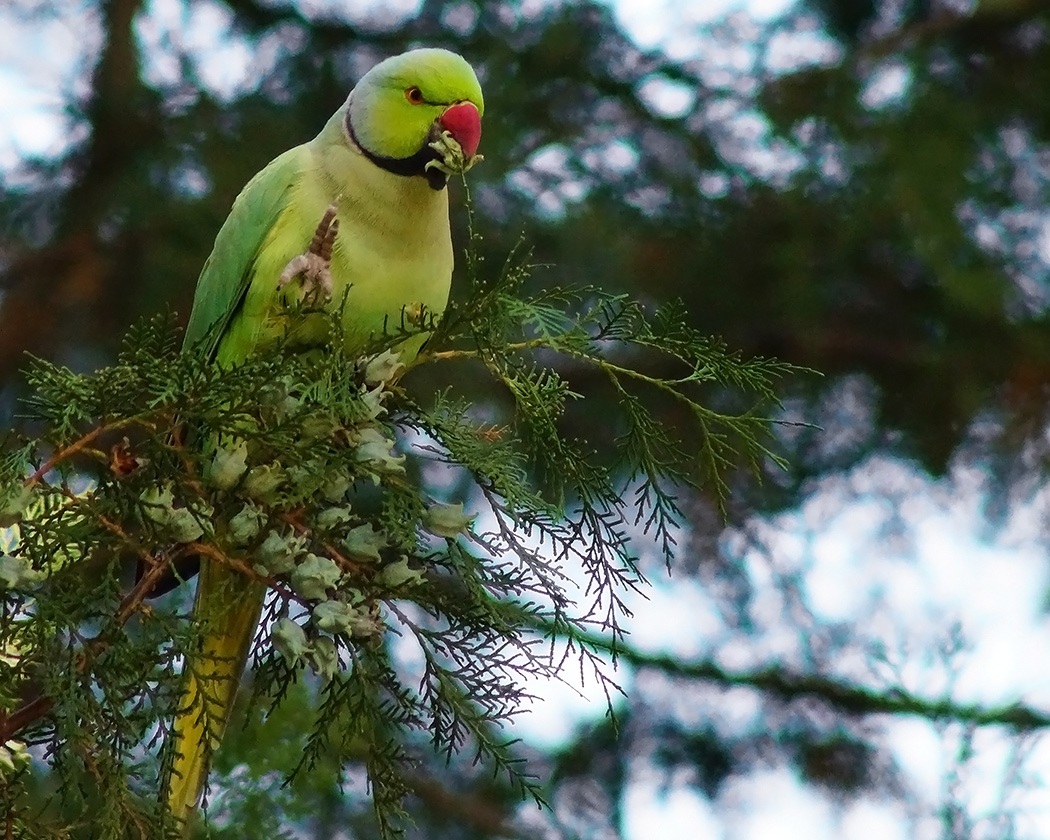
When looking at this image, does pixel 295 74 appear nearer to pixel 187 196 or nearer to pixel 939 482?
pixel 187 196

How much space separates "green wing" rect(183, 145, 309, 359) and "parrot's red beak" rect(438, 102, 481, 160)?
0.30 metres

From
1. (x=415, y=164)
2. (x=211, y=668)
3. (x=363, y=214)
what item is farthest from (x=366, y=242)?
(x=211, y=668)

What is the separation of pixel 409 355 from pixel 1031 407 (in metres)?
3.20

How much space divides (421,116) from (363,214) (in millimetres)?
259

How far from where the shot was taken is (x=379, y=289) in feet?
7.73

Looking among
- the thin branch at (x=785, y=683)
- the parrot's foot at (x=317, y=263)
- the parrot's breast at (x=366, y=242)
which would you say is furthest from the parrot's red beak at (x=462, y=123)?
the thin branch at (x=785, y=683)

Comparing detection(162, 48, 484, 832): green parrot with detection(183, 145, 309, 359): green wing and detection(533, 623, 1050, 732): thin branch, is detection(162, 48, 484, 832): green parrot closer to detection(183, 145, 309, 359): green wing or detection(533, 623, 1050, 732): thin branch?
detection(183, 145, 309, 359): green wing

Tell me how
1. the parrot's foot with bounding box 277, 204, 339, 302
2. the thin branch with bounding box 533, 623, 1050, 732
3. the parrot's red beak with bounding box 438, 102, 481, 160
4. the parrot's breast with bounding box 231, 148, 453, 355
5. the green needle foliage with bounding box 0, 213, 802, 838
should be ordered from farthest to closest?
the thin branch with bounding box 533, 623, 1050, 732, the parrot's red beak with bounding box 438, 102, 481, 160, the parrot's breast with bounding box 231, 148, 453, 355, the parrot's foot with bounding box 277, 204, 339, 302, the green needle foliage with bounding box 0, 213, 802, 838

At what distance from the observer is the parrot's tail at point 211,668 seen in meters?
1.51

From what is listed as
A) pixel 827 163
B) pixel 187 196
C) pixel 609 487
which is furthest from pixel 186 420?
pixel 827 163

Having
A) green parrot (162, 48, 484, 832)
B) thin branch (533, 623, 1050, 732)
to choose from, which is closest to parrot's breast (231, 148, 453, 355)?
green parrot (162, 48, 484, 832)

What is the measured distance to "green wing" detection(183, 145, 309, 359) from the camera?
7.96 ft

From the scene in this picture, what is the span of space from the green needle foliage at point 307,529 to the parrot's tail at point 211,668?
6 centimetres

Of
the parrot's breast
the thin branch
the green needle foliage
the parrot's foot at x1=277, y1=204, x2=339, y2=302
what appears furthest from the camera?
the thin branch
